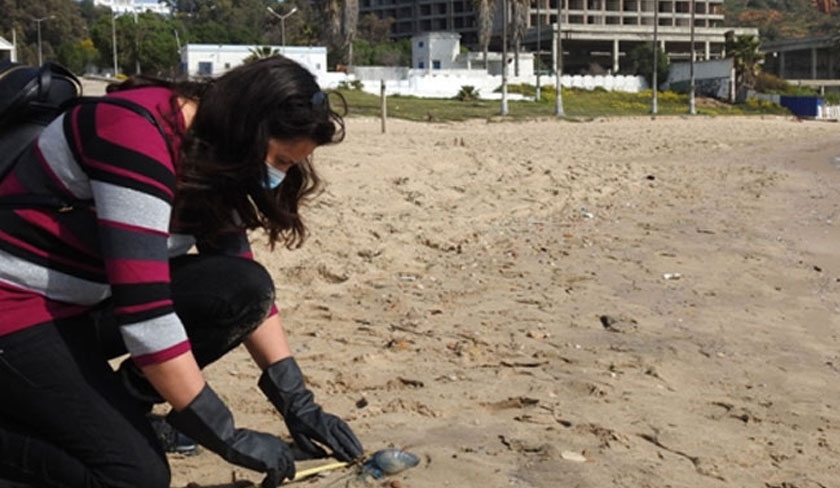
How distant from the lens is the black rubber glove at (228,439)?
252 cm

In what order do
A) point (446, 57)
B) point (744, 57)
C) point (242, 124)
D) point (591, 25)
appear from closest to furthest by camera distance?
point (242, 124), point (744, 57), point (446, 57), point (591, 25)

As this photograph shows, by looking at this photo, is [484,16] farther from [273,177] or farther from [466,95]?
[273,177]

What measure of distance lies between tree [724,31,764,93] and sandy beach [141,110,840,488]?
53.7 metres

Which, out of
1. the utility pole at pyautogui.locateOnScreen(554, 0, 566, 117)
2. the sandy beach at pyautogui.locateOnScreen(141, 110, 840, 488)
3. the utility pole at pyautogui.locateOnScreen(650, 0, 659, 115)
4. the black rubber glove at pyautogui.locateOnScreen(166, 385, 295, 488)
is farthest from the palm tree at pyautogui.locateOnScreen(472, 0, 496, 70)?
the black rubber glove at pyautogui.locateOnScreen(166, 385, 295, 488)

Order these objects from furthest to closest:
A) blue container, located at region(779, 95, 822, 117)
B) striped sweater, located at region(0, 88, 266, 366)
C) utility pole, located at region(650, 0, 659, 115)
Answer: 1. blue container, located at region(779, 95, 822, 117)
2. utility pole, located at region(650, 0, 659, 115)
3. striped sweater, located at region(0, 88, 266, 366)

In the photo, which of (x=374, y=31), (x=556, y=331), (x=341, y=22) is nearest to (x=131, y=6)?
(x=374, y=31)

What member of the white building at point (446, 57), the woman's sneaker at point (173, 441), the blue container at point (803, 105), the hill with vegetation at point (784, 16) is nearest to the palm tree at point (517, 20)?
the white building at point (446, 57)

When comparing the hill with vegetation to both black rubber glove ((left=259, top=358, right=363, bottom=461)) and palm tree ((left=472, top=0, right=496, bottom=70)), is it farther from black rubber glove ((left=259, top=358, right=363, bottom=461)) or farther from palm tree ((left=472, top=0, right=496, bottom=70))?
black rubber glove ((left=259, top=358, right=363, bottom=461))

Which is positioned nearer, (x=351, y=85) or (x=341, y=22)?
(x=351, y=85)

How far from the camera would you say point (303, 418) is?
9.77ft

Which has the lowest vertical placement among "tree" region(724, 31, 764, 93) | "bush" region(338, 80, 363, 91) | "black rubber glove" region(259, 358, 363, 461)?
"black rubber glove" region(259, 358, 363, 461)

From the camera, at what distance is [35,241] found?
2467 mm

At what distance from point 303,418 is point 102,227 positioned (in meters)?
0.92

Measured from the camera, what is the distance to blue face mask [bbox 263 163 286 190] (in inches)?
102
